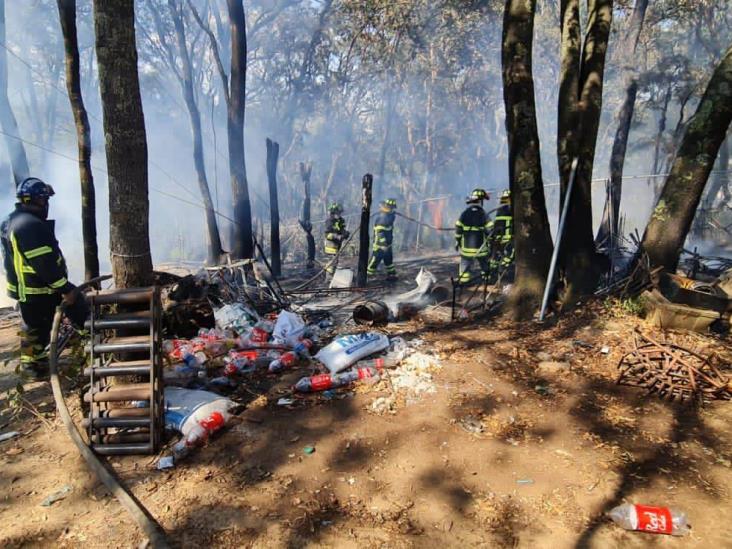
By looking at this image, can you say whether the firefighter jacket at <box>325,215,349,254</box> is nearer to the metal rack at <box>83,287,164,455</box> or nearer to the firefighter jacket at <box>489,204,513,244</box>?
the firefighter jacket at <box>489,204,513,244</box>

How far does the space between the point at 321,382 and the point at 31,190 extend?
3.25 metres

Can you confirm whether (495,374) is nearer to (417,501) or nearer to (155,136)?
(417,501)

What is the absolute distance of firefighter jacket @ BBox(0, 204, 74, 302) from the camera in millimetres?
4172

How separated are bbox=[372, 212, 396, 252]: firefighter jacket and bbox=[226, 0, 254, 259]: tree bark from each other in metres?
2.82

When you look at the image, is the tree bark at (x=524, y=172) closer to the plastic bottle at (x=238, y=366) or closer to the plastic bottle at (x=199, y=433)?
the plastic bottle at (x=238, y=366)

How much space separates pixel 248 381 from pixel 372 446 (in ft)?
4.88

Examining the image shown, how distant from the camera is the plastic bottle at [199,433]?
3.07 meters

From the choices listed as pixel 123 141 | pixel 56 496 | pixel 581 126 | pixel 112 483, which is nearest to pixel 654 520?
pixel 112 483

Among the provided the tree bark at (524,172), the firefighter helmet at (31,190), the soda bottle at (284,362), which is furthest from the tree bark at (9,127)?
the tree bark at (524,172)

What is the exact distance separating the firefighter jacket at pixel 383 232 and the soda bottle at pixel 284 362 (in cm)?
608

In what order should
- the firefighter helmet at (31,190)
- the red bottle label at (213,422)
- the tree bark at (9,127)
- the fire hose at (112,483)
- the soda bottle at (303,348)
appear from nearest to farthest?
the fire hose at (112,483) → the red bottle label at (213,422) → the firefighter helmet at (31,190) → the soda bottle at (303,348) → the tree bark at (9,127)

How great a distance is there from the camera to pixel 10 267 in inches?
176

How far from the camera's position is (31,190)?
4316 millimetres

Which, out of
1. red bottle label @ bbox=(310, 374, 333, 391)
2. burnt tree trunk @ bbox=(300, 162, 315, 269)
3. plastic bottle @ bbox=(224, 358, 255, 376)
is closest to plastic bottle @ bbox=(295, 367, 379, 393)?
red bottle label @ bbox=(310, 374, 333, 391)
